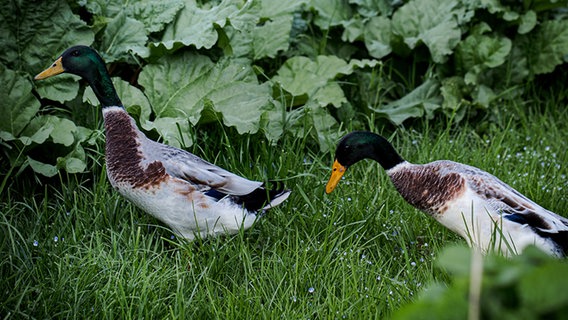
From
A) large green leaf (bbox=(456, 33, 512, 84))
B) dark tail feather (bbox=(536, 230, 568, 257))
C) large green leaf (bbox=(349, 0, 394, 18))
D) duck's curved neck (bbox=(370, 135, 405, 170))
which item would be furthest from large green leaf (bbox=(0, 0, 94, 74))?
dark tail feather (bbox=(536, 230, 568, 257))

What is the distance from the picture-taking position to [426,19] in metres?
5.45

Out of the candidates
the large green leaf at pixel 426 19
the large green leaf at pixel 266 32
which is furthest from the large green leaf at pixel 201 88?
the large green leaf at pixel 426 19

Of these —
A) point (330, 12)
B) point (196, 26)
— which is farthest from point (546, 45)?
point (196, 26)

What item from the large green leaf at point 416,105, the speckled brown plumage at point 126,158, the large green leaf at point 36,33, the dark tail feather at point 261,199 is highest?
the large green leaf at point 36,33

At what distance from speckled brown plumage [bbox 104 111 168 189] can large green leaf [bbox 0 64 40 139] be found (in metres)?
0.65

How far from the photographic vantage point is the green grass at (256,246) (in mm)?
3064

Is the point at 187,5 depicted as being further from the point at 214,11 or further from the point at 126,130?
the point at 126,130

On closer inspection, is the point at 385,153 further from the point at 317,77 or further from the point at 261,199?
the point at 317,77

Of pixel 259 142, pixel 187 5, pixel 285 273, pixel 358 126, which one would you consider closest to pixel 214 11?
pixel 187 5

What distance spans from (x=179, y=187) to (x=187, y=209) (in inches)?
4.1

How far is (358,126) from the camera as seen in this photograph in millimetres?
5004

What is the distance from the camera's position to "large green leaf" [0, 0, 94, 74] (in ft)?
14.3

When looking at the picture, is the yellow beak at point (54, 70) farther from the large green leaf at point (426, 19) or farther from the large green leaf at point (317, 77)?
the large green leaf at point (426, 19)

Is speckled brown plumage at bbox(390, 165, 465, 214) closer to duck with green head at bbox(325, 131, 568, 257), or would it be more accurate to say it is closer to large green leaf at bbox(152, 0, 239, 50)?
duck with green head at bbox(325, 131, 568, 257)
